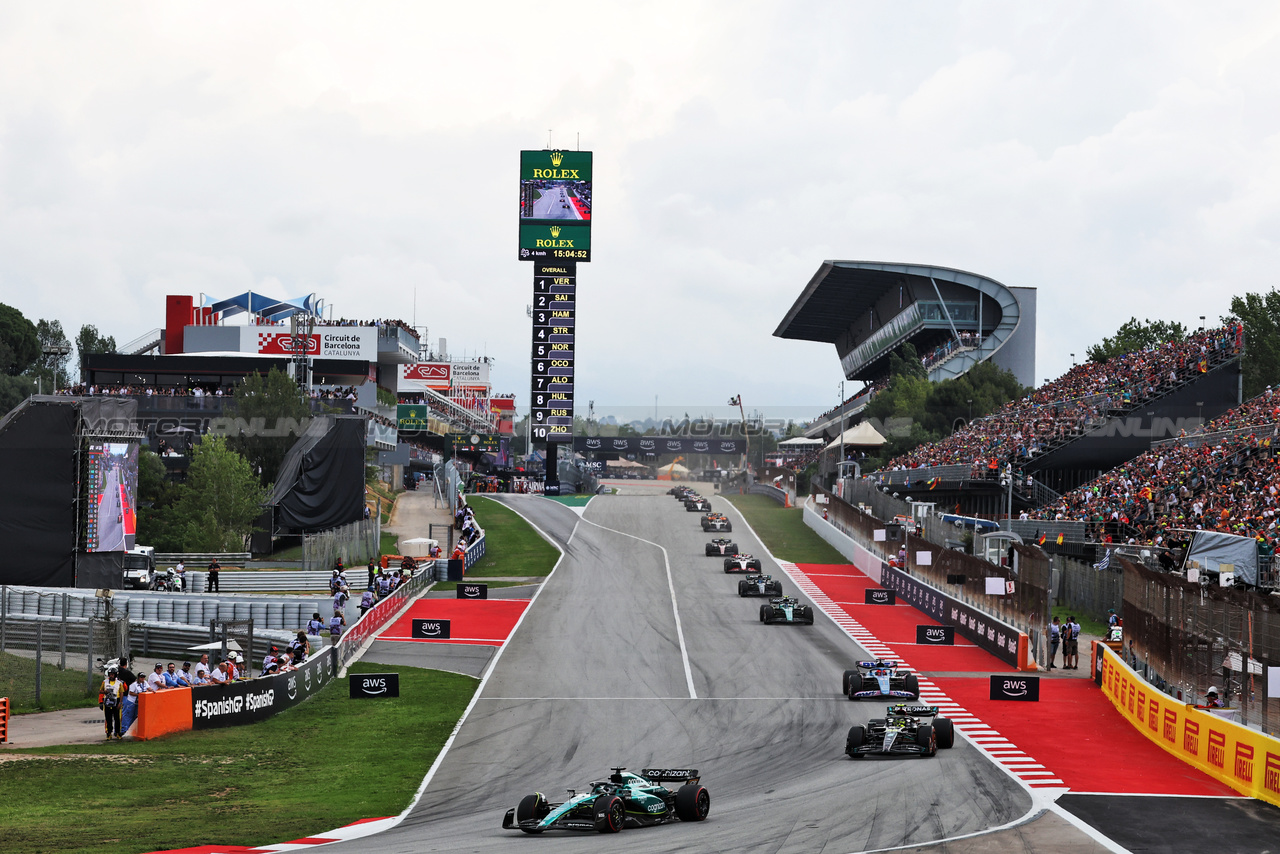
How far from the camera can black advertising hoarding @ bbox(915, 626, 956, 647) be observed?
4053cm

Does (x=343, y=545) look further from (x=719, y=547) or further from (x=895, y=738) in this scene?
(x=895, y=738)

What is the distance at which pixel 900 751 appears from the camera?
76.9 ft

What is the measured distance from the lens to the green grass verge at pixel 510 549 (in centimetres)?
5956

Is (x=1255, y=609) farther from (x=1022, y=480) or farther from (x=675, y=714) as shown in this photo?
(x=1022, y=480)

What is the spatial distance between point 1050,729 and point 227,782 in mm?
17251

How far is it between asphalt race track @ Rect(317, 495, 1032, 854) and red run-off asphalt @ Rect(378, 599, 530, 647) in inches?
40.1

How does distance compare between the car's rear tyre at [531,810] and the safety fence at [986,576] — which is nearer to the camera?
the car's rear tyre at [531,810]

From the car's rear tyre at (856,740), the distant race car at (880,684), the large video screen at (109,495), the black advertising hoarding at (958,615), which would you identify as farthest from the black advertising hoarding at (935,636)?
the large video screen at (109,495)

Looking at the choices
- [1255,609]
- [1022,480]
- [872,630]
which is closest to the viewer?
[1255,609]

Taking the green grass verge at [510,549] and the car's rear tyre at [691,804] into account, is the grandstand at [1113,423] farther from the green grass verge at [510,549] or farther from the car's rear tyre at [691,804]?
the car's rear tyre at [691,804]

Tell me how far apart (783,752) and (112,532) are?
1173 inches

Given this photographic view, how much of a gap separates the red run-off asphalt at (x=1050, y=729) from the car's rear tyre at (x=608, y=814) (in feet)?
27.3

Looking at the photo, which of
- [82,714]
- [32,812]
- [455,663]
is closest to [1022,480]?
[455,663]

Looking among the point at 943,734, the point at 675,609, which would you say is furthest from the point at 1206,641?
the point at 675,609
